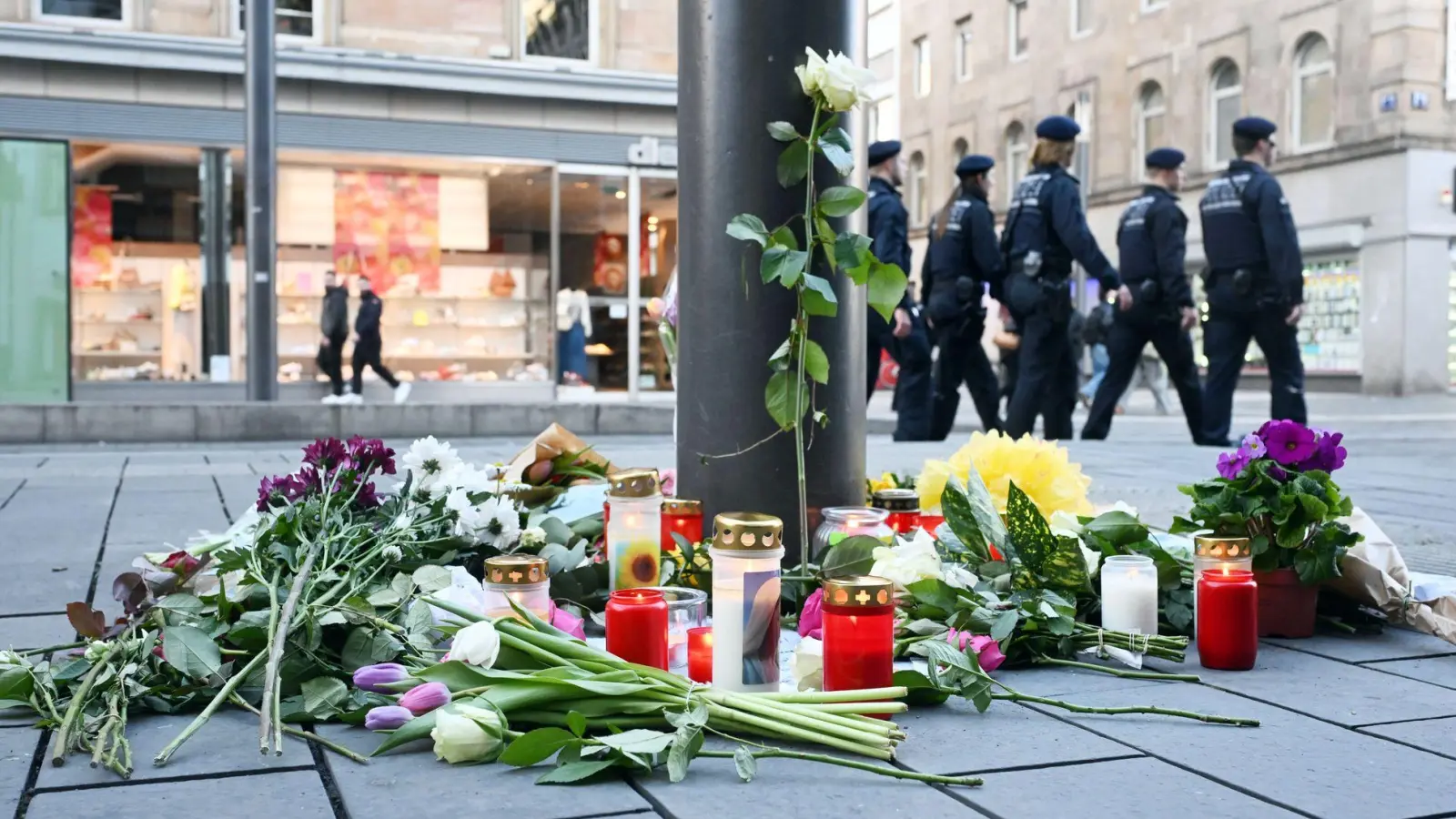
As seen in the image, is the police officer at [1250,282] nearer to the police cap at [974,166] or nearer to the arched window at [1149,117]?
the police cap at [974,166]

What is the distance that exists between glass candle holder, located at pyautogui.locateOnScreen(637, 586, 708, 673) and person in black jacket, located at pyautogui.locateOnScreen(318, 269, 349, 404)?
13753 millimetres

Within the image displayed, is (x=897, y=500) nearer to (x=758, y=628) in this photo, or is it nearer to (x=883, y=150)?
(x=758, y=628)

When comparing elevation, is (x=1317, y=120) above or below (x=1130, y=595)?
above

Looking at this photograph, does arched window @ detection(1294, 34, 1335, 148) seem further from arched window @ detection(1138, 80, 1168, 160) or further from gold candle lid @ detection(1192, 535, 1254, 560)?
gold candle lid @ detection(1192, 535, 1254, 560)

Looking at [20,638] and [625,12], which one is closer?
[20,638]

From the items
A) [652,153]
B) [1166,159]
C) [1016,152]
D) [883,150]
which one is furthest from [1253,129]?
[1016,152]

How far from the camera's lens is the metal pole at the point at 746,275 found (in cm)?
353

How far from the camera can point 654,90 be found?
17281 mm

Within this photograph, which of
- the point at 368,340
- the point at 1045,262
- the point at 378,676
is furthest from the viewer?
the point at 368,340

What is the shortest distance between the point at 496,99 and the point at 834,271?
543 inches

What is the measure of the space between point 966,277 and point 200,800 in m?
7.68

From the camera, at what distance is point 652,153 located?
17312 mm

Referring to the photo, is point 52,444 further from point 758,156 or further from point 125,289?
point 758,156

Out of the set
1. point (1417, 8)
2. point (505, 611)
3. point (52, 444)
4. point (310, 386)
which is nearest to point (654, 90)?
point (310, 386)
